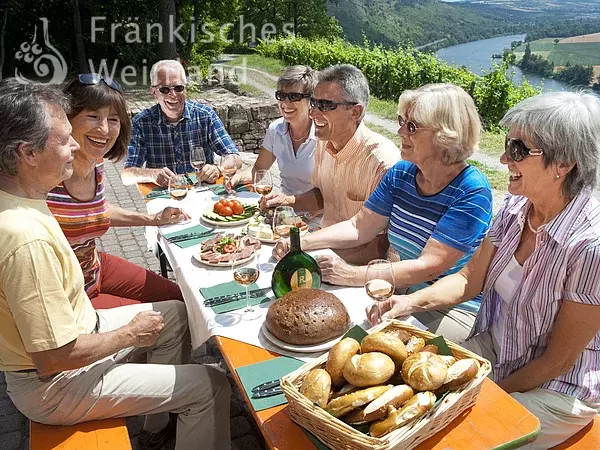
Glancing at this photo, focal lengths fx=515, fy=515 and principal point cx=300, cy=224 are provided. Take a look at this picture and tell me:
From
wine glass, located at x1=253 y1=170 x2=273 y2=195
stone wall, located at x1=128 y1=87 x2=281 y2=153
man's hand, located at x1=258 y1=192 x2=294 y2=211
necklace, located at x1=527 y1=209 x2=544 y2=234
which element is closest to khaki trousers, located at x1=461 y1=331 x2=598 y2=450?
necklace, located at x1=527 y1=209 x2=544 y2=234

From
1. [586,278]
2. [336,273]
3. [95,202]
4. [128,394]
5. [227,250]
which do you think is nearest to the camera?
[586,278]

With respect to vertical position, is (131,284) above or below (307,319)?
below

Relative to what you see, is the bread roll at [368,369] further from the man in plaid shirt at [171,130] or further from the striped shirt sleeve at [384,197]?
the man in plaid shirt at [171,130]

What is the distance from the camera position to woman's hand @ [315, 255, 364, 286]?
232 cm

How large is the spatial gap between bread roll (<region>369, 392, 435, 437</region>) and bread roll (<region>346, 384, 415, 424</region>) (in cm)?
2

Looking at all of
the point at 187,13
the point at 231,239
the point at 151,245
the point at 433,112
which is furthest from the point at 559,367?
the point at 187,13

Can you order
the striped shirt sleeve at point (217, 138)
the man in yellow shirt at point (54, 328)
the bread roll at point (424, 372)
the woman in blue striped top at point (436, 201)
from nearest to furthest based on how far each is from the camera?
the bread roll at point (424, 372) → the man in yellow shirt at point (54, 328) → the woman in blue striped top at point (436, 201) → the striped shirt sleeve at point (217, 138)

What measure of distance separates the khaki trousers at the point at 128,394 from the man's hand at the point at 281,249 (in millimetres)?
634

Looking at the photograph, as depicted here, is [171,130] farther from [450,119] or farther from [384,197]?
[450,119]

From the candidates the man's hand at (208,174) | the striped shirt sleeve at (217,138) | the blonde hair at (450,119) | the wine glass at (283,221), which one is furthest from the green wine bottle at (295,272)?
the striped shirt sleeve at (217,138)

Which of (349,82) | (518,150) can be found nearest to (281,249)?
(518,150)

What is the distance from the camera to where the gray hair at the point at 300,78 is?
407cm

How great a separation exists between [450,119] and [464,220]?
0.53 m

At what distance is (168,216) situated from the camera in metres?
3.24
